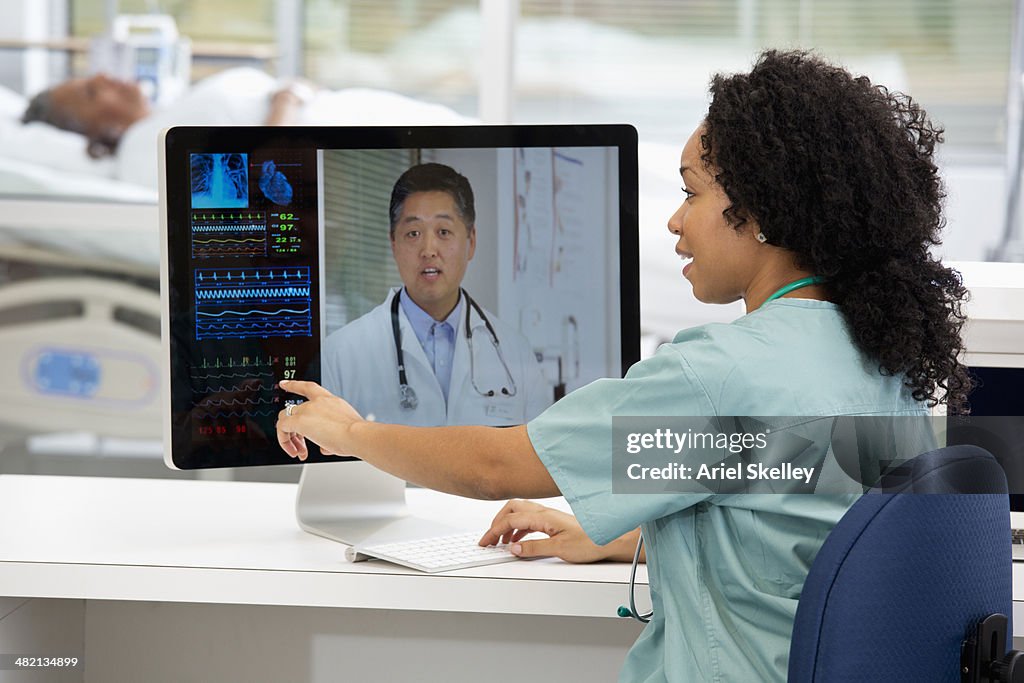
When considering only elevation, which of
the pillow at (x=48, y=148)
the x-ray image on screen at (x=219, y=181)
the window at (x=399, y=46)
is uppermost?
the window at (x=399, y=46)

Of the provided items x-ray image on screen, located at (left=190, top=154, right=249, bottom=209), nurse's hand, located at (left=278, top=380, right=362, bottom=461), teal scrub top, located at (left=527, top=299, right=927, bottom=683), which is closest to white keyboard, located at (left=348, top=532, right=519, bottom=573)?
nurse's hand, located at (left=278, top=380, right=362, bottom=461)

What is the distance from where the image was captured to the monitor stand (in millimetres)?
1422

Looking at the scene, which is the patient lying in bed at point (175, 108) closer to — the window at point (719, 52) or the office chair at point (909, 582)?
the window at point (719, 52)

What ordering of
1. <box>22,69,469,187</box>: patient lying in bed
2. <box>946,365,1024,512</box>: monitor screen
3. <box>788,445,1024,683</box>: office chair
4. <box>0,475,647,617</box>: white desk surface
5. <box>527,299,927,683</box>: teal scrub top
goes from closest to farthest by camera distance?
1. <box>788,445,1024,683</box>: office chair
2. <box>527,299,927,683</box>: teal scrub top
3. <box>0,475,647,617</box>: white desk surface
4. <box>946,365,1024,512</box>: monitor screen
5. <box>22,69,469,187</box>: patient lying in bed

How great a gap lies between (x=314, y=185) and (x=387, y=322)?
0.59ft

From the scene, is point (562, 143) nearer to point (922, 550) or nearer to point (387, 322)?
point (387, 322)

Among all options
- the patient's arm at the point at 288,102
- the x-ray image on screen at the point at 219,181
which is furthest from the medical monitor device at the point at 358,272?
the patient's arm at the point at 288,102

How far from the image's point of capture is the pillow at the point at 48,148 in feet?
9.59

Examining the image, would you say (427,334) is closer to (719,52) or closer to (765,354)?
(765,354)

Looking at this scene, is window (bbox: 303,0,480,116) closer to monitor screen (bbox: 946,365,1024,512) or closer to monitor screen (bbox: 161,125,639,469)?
monitor screen (bbox: 161,125,639,469)

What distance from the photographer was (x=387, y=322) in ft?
4.53

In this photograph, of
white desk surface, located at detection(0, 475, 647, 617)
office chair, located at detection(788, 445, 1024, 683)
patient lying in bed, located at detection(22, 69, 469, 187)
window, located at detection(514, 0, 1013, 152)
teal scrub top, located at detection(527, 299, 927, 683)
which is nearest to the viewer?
office chair, located at detection(788, 445, 1024, 683)

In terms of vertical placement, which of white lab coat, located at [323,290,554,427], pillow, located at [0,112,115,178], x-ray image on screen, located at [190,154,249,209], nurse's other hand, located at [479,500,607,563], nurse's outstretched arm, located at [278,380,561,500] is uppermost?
pillow, located at [0,112,115,178]

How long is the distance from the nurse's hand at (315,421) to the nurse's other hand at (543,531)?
8.4 inches
